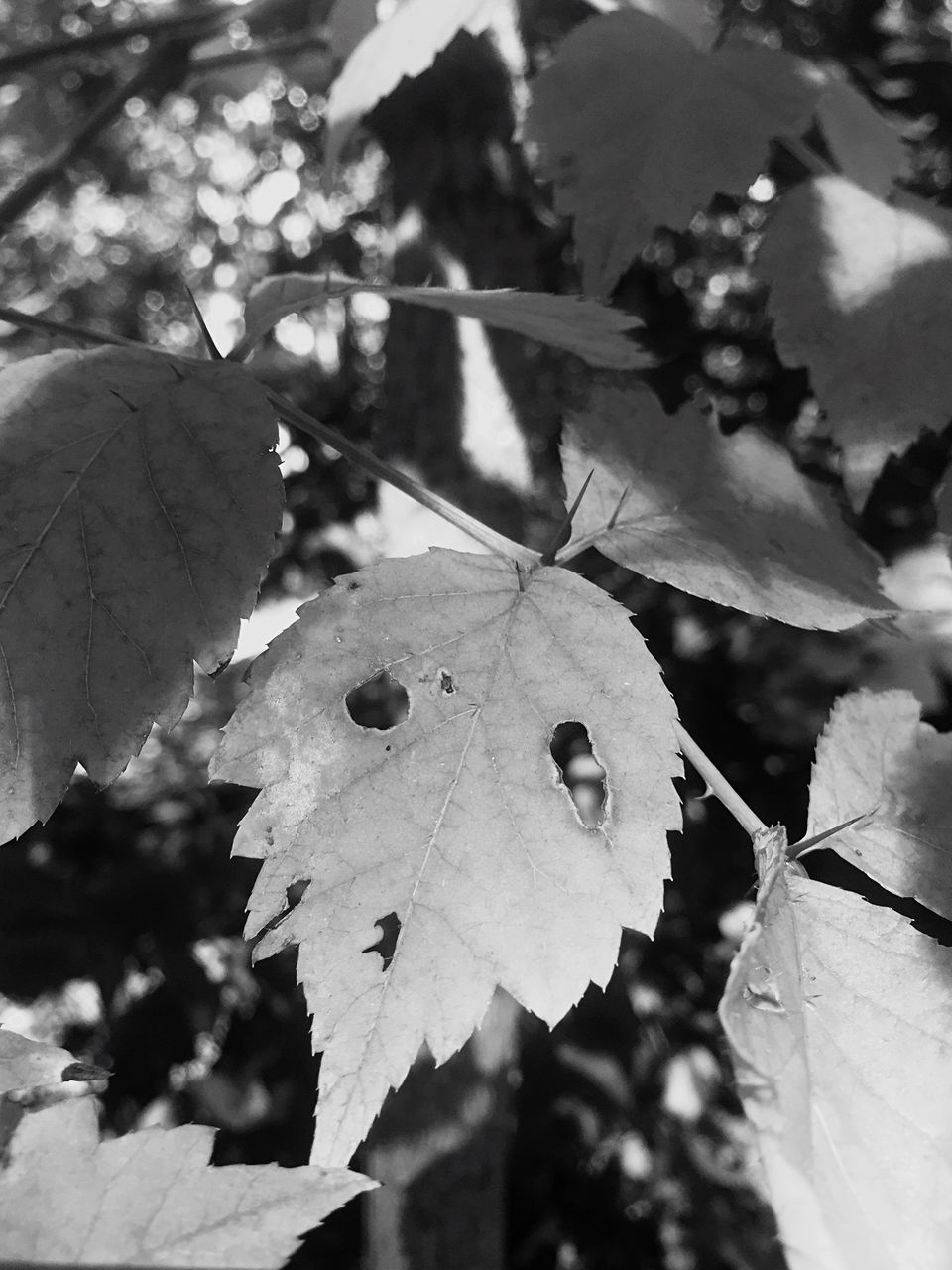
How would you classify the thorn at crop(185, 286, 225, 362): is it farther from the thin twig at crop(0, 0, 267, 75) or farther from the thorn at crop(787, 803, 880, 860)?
the thin twig at crop(0, 0, 267, 75)

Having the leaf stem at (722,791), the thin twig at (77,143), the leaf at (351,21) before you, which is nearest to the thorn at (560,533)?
the leaf stem at (722,791)

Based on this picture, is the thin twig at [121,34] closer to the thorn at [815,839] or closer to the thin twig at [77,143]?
the thin twig at [77,143]

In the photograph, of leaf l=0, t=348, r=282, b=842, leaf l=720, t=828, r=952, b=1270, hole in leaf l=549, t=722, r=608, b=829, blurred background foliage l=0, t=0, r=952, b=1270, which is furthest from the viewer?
hole in leaf l=549, t=722, r=608, b=829

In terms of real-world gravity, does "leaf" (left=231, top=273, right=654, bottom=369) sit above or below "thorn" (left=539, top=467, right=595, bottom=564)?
above

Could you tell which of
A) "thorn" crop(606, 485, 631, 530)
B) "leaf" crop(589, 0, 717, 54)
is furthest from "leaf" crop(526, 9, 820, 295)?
"thorn" crop(606, 485, 631, 530)

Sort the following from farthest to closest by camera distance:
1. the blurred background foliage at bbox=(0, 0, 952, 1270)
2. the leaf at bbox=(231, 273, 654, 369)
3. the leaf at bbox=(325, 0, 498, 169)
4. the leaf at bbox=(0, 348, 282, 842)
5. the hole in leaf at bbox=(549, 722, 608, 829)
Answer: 1. the hole in leaf at bbox=(549, 722, 608, 829)
2. the blurred background foliage at bbox=(0, 0, 952, 1270)
3. the leaf at bbox=(325, 0, 498, 169)
4. the leaf at bbox=(231, 273, 654, 369)
5. the leaf at bbox=(0, 348, 282, 842)
